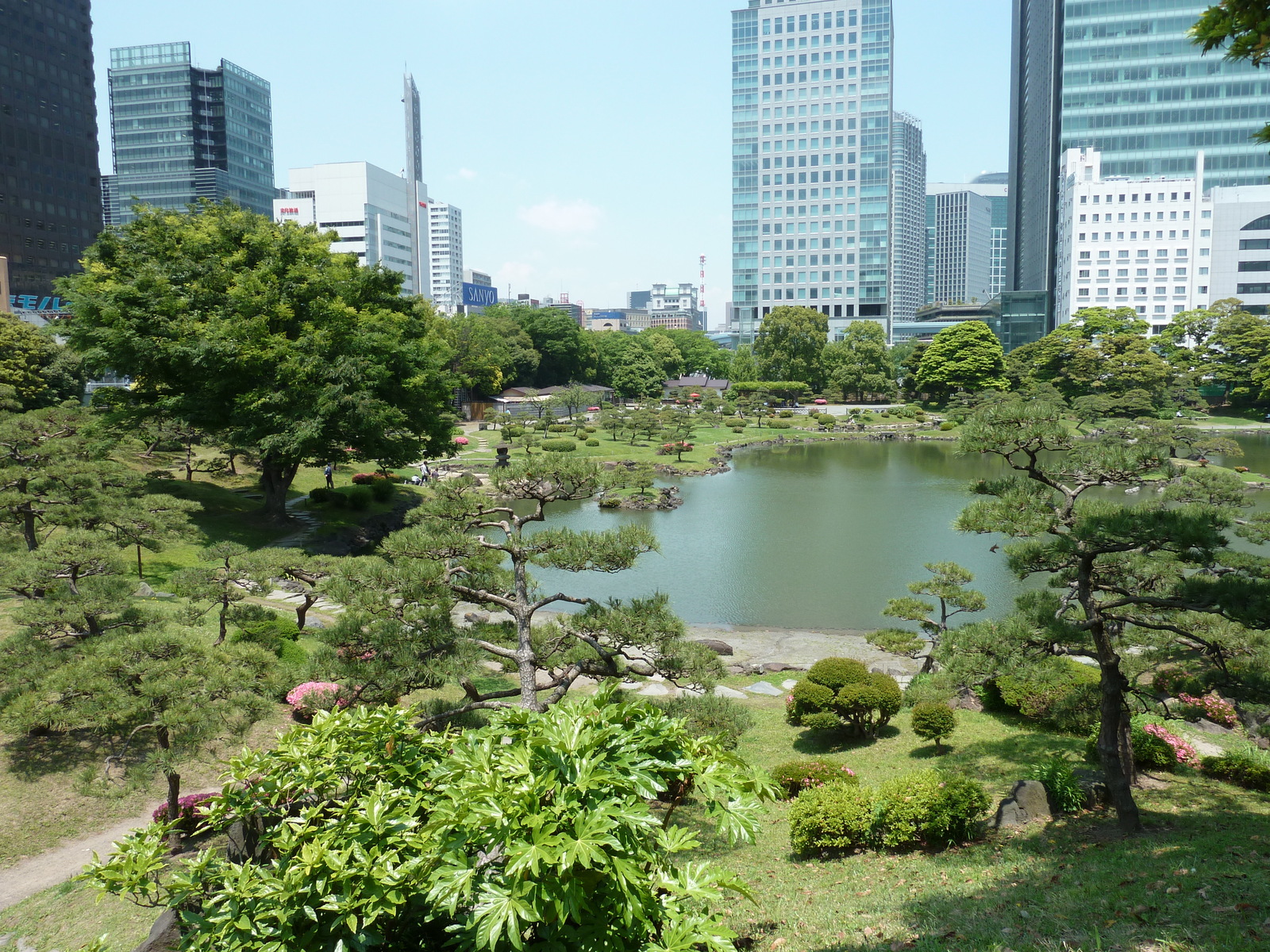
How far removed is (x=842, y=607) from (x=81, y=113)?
276ft

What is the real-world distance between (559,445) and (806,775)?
123ft

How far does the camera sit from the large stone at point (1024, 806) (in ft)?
27.1

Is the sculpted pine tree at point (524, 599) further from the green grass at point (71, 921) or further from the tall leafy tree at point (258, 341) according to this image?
the tall leafy tree at point (258, 341)

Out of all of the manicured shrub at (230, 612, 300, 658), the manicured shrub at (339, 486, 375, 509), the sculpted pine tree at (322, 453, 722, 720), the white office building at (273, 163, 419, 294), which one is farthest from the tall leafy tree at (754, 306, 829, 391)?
the sculpted pine tree at (322, 453, 722, 720)

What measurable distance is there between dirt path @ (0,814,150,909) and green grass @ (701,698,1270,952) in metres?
6.52

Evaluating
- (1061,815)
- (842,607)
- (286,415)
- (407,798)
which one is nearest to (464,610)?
(286,415)

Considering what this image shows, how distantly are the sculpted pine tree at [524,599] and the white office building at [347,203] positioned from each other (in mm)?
96059

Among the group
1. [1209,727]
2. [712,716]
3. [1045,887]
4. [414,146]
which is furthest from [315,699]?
[414,146]

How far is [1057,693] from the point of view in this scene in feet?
38.8

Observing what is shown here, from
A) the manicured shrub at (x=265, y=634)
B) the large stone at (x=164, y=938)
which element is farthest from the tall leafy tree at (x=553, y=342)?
the large stone at (x=164, y=938)

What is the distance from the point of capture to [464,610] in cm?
2023

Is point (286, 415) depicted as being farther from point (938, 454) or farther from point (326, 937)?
point (938, 454)

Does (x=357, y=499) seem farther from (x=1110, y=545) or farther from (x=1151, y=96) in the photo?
(x=1151, y=96)

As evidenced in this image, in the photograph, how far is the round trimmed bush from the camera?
502 inches
